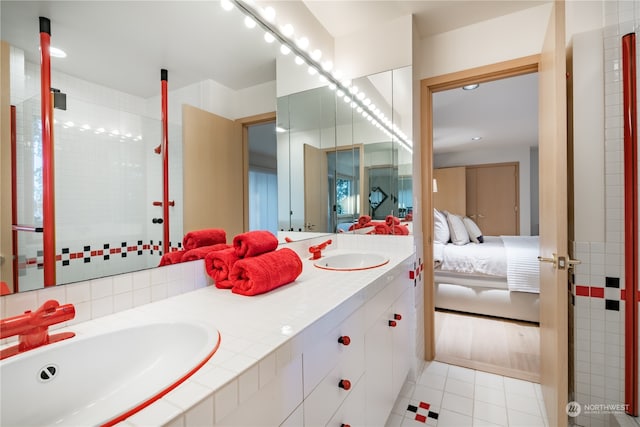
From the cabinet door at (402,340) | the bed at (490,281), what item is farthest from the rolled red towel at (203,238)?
the bed at (490,281)

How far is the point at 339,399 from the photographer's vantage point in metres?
0.88

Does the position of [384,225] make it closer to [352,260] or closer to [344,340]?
[352,260]

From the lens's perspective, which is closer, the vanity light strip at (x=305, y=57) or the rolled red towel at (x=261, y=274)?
the rolled red towel at (x=261, y=274)

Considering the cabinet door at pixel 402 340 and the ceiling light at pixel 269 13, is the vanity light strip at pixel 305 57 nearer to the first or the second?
the ceiling light at pixel 269 13

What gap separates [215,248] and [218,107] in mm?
582

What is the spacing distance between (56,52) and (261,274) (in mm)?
799

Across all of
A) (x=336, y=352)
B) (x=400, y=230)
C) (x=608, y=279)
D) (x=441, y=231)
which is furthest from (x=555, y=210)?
(x=441, y=231)

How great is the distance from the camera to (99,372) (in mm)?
625

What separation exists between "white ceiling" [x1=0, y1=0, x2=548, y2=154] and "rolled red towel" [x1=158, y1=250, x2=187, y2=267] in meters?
0.52

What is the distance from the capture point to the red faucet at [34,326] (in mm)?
561

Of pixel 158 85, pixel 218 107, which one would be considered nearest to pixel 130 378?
pixel 158 85

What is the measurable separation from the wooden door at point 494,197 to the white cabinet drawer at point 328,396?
219 inches

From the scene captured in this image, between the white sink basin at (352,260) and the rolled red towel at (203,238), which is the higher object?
the rolled red towel at (203,238)

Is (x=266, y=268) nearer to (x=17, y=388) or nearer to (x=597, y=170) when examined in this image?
(x=17, y=388)
